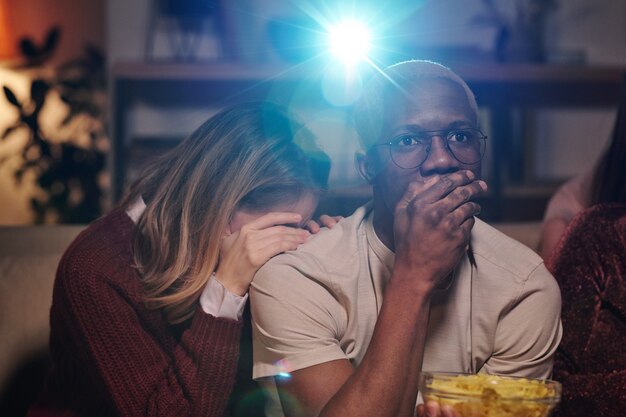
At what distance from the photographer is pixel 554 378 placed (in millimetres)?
999

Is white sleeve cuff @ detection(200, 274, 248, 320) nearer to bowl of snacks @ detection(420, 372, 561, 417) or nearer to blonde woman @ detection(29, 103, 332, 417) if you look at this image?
blonde woman @ detection(29, 103, 332, 417)

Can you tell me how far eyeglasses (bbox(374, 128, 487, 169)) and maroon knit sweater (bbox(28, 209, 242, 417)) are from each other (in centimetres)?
27

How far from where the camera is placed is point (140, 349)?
912 millimetres

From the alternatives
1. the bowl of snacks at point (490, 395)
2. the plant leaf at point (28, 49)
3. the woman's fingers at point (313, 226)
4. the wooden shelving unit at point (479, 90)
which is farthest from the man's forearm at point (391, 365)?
the plant leaf at point (28, 49)

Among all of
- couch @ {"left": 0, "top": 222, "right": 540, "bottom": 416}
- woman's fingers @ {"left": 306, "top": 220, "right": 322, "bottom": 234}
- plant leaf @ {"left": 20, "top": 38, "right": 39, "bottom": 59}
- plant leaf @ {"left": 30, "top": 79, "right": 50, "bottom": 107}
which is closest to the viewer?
woman's fingers @ {"left": 306, "top": 220, "right": 322, "bottom": 234}

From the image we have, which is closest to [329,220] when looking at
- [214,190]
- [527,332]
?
[214,190]

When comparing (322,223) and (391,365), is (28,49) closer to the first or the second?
(322,223)

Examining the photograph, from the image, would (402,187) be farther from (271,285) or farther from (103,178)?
(103,178)

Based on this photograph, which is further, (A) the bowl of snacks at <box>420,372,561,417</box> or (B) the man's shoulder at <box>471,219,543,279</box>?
(B) the man's shoulder at <box>471,219,543,279</box>

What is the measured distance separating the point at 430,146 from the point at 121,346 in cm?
42

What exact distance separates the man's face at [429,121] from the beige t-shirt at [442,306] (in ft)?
0.31

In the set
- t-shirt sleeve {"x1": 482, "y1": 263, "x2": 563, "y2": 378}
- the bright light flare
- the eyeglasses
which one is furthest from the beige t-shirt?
the bright light flare

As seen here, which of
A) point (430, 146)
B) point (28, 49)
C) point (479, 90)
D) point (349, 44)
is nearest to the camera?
point (430, 146)

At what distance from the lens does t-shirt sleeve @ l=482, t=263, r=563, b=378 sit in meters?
0.86
